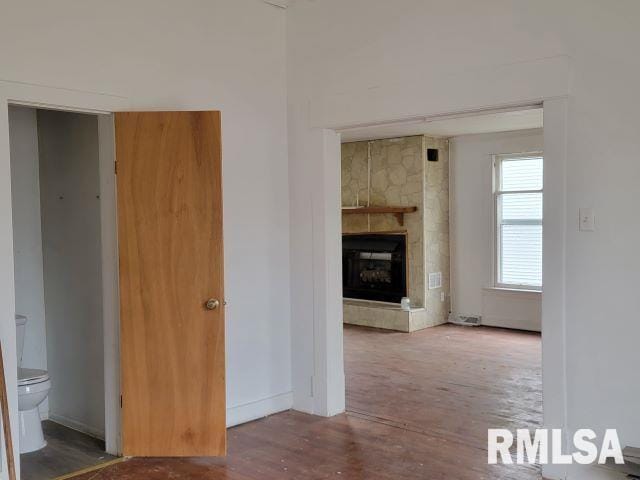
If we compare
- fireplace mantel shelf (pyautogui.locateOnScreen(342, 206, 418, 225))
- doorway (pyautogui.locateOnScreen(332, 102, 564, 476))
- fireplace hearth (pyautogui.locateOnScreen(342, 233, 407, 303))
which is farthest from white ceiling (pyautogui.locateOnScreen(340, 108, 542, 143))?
fireplace hearth (pyautogui.locateOnScreen(342, 233, 407, 303))

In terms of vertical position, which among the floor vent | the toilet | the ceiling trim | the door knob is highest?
the ceiling trim

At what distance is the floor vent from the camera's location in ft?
26.6

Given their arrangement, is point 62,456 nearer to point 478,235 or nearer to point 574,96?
point 574,96

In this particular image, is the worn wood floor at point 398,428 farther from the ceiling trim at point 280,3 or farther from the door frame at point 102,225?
the ceiling trim at point 280,3

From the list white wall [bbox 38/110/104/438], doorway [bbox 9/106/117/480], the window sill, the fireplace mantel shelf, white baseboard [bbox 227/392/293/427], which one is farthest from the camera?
the fireplace mantel shelf

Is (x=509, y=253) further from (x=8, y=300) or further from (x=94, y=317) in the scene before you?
(x=8, y=300)

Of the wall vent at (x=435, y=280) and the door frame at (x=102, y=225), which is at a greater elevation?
the door frame at (x=102, y=225)

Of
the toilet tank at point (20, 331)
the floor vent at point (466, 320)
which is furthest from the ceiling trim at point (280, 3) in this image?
the floor vent at point (466, 320)

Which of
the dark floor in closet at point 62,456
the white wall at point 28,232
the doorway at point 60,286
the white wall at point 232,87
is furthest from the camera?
the white wall at point 28,232

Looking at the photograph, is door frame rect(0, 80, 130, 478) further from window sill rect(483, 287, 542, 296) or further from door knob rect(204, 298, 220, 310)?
window sill rect(483, 287, 542, 296)

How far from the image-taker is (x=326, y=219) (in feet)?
14.7

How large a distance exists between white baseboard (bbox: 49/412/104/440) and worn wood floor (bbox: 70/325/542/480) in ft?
2.08

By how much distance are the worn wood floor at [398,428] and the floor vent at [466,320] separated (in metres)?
1.56

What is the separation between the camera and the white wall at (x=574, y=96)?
3.15 meters
